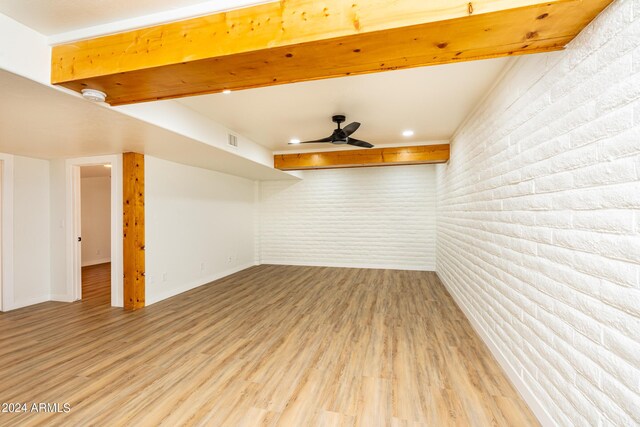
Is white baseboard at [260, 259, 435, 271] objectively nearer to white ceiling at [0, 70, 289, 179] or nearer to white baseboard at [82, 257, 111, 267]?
white ceiling at [0, 70, 289, 179]

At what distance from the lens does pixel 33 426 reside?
1.85 m

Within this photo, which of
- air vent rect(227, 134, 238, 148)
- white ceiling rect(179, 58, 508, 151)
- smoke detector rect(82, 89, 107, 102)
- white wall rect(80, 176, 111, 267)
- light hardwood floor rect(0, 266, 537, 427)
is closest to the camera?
light hardwood floor rect(0, 266, 537, 427)

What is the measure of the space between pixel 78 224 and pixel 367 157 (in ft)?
16.4

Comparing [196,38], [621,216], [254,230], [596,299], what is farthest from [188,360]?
[254,230]

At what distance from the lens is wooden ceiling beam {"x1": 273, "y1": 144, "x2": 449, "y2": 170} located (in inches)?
207

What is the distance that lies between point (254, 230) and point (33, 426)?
5.91 meters

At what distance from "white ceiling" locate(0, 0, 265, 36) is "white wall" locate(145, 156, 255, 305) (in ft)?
8.75

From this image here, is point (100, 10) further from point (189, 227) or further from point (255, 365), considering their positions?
point (189, 227)

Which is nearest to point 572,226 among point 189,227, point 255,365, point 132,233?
point 255,365

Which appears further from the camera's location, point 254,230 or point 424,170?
point 254,230

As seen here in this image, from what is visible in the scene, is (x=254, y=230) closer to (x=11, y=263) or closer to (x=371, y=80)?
(x=11, y=263)

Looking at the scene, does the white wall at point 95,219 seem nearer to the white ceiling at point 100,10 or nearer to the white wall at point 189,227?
the white wall at point 189,227

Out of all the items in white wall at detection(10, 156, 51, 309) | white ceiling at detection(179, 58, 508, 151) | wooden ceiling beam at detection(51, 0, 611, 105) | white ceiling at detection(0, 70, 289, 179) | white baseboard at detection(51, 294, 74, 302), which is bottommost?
white baseboard at detection(51, 294, 74, 302)

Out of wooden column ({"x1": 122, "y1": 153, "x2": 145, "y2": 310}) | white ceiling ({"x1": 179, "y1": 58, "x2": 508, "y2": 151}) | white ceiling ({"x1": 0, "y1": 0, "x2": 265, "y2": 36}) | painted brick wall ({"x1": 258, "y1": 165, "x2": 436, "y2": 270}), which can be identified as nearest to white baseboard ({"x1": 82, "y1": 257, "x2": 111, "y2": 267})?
painted brick wall ({"x1": 258, "y1": 165, "x2": 436, "y2": 270})
